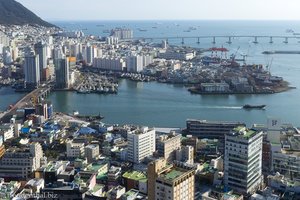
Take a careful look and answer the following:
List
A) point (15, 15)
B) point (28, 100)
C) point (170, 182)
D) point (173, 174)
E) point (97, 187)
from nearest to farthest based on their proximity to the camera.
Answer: point (170, 182)
point (173, 174)
point (97, 187)
point (28, 100)
point (15, 15)

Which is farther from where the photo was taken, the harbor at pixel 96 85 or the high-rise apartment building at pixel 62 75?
the high-rise apartment building at pixel 62 75

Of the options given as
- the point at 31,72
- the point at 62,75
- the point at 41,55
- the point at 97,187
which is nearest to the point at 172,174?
the point at 97,187

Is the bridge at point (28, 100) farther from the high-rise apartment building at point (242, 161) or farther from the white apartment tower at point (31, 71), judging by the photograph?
the high-rise apartment building at point (242, 161)

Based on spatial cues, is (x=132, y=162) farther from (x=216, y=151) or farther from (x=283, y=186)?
(x=283, y=186)

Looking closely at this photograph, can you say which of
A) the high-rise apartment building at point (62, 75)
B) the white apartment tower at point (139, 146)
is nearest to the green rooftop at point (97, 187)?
the white apartment tower at point (139, 146)

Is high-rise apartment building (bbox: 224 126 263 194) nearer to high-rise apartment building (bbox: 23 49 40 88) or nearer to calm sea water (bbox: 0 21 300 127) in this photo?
calm sea water (bbox: 0 21 300 127)

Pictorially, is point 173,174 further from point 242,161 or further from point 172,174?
point 242,161
